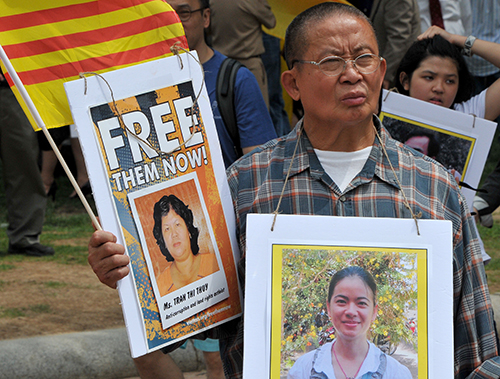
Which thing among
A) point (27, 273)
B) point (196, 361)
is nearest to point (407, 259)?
point (196, 361)

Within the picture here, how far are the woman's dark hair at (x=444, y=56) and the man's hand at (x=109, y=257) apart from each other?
7.59 feet

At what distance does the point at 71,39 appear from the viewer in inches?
78.6

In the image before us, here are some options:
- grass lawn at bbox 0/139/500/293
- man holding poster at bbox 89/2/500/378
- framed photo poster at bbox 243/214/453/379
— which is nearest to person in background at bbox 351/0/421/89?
grass lawn at bbox 0/139/500/293

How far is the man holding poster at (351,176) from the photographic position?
1.88 metres

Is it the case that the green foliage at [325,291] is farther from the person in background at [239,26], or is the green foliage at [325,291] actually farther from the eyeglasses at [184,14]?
the person in background at [239,26]

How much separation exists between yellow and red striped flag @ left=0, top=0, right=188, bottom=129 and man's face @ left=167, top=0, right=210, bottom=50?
129 centimetres

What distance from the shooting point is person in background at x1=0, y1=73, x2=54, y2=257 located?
6266 millimetres

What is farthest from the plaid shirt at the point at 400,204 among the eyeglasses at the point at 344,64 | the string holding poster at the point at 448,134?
the string holding poster at the point at 448,134

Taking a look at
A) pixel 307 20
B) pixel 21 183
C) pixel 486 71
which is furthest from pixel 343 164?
pixel 21 183

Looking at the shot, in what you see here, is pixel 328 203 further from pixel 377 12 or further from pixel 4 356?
pixel 377 12

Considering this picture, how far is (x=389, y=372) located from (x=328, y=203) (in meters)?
0.48

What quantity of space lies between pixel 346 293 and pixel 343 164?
39 centimetres

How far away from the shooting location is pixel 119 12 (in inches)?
80.0

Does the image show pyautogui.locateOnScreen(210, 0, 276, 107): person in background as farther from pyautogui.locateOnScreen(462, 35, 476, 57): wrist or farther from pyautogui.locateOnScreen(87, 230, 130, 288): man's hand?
pyautogui.locateOnScreen(87, 230, 130, 288): man's hand
